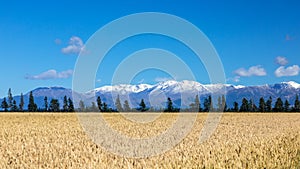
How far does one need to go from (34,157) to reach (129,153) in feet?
8.27

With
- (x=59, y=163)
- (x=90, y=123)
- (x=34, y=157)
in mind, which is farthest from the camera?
(x=90, y=123)

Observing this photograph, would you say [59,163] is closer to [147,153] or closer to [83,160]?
[83,160]

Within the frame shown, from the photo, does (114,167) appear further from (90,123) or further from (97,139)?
(90,123)

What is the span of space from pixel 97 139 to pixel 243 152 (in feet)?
20.2

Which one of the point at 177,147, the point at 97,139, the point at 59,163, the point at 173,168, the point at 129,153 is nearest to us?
the point at 173,168

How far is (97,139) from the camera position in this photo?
50.8 ft

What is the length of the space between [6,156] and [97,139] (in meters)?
4.66

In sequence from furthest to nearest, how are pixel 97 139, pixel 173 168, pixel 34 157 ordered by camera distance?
pixel 97 139
pixel 34 157
pixel 173 168

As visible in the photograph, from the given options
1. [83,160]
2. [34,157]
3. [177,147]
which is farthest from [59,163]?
[177,147]

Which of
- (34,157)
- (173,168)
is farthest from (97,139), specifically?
(173,168)

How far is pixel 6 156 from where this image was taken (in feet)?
36.8

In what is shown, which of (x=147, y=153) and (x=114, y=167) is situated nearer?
(x=114, y=167)

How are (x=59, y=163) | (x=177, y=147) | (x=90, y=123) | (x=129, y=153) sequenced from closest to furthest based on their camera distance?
(x=59, y=163) → (x=129, y=153) → (x=177, y=147) → (x=90, y=123)

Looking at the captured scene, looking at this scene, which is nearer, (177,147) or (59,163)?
(59,163)
